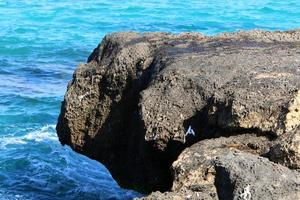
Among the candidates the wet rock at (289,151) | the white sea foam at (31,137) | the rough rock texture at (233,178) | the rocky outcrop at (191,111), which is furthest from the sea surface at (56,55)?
the wet rock at (289,151)

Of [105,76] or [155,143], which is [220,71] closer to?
[155,143]

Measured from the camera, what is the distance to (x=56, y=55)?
44.6 ft

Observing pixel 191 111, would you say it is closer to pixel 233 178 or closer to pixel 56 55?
pixel 233 178

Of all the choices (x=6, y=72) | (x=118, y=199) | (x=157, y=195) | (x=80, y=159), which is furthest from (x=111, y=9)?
(x=157, y=195)

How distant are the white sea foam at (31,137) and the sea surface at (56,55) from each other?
0.5 inches

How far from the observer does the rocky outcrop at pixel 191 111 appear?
10.6ft

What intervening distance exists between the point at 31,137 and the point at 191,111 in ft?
14.8

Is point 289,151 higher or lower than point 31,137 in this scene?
higher

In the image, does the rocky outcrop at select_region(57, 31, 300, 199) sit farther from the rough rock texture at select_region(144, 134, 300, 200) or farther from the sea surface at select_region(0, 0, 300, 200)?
the sea surface at select_region(0, 0, 300, 200)

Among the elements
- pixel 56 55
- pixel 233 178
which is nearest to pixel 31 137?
pixel 56 55

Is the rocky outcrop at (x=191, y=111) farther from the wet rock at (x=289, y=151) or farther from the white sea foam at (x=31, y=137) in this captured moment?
the white sea foam at (x=31, y=137)

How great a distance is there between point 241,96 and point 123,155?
1.46 meters

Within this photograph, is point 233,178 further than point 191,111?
No

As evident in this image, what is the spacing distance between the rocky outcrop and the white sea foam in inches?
103
